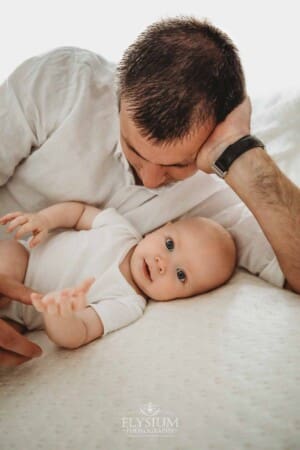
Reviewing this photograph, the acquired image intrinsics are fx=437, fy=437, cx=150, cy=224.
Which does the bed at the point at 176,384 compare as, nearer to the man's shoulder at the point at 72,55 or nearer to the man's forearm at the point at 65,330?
the man's forearm at the point at 65,330

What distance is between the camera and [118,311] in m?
1.03

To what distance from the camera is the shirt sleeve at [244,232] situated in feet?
3.71

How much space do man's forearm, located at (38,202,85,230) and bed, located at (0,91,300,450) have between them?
1.14 feet

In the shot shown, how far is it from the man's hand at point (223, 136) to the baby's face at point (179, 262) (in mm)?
185

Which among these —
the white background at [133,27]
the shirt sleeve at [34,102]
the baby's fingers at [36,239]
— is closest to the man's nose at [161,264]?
the baby's fingers at [36,239]

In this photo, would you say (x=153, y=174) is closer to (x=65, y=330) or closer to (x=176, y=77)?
(x=176, y=77)

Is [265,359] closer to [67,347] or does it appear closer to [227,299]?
[227,299]

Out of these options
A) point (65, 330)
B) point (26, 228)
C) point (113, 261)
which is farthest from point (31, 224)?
point (65, 330)

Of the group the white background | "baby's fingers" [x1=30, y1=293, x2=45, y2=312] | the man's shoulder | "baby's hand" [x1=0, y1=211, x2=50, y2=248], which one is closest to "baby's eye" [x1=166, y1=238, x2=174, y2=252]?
"baby's hand" [x1=0, y1=211, x2=50, y2=248]

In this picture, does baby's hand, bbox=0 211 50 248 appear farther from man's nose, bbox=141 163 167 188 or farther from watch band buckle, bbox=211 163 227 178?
watch band buckle, bbox=211 163 227 178

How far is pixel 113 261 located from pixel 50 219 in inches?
8.1

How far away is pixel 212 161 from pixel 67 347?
22.1 inches

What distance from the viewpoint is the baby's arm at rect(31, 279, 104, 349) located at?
0.82 m

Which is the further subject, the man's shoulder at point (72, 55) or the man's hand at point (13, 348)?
the man's shoulder at point (72, 55)
